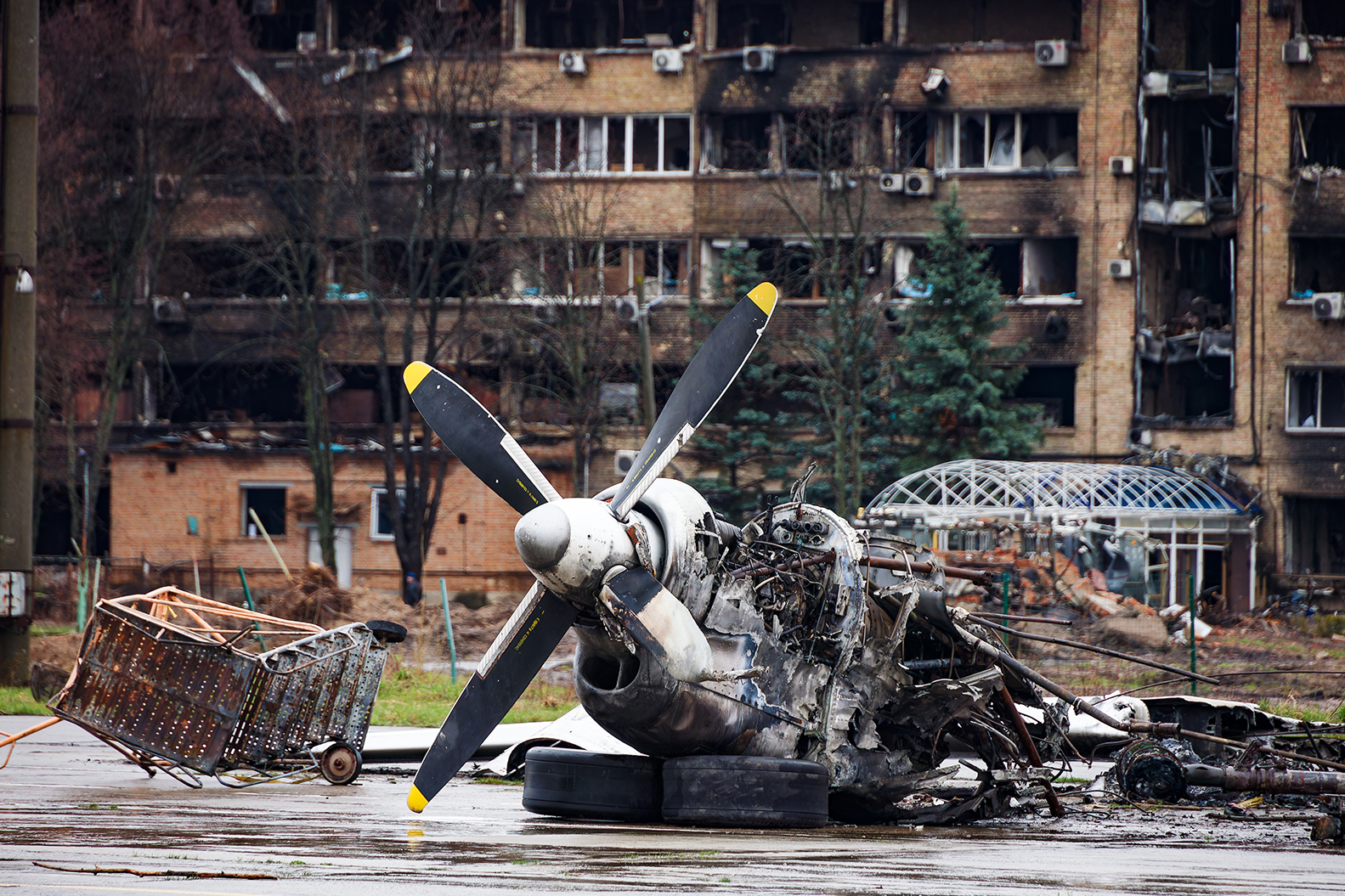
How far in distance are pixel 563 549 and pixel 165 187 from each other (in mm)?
39733

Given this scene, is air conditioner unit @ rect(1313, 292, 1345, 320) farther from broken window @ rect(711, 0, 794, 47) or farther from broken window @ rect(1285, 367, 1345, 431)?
broken window @ rect(711, 0, 794, 47)

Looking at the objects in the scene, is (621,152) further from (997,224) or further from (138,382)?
(138,382)

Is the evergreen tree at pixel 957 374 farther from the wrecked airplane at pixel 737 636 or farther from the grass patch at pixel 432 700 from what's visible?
the wrecked airplane at pixel 737 636

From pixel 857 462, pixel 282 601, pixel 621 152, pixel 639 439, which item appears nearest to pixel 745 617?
pixel 282 601

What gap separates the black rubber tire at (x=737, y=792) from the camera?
12977 millimetres

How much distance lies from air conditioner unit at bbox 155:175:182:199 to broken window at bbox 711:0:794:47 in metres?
17.5

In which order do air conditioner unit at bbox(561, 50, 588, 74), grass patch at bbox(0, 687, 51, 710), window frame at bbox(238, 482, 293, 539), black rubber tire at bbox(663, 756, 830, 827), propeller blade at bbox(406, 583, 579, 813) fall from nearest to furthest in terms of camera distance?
propeller blade at bbox(406, 583, 579, 813), black rubber tire at bbox(663, 756, 830, 827), grass patch at bbox(0, 687, 51, 710), air conditioner unit at bbox(561, 50, 588, 74), window frame at bbox(238, 482, 293, 539)

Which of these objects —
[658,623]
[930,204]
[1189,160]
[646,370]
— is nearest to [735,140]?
[930,204]

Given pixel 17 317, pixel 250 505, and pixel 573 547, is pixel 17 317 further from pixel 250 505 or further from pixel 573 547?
pixel 250 505

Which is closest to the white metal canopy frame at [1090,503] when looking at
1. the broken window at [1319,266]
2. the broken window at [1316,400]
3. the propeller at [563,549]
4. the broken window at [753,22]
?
the broken window at [1316,400]

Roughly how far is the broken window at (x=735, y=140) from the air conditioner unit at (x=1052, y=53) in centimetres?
822

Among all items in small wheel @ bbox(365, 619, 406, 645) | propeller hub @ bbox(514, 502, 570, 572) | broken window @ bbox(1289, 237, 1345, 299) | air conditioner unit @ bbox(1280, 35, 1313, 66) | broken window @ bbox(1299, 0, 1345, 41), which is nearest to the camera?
propeller hub @ bbox(514, 502, 570, 572)

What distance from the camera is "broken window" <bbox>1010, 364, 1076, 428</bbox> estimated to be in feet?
156

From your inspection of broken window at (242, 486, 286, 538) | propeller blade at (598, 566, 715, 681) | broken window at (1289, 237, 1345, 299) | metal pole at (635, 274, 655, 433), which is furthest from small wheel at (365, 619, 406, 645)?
broken window at (1289, 237, 1345, 299)
